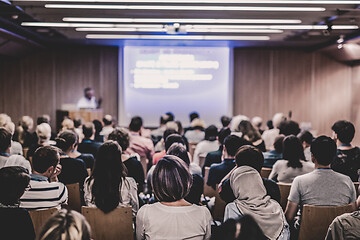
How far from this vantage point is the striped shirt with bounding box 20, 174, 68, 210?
309 centimetres

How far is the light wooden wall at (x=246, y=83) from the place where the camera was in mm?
11703

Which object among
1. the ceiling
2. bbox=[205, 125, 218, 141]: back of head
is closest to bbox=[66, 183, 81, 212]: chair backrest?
bbox=[205, 125, 218, 141]: back of head

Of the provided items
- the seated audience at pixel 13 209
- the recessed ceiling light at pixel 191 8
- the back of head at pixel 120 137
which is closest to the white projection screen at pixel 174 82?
the recessed ceiling light at pixel 191 8

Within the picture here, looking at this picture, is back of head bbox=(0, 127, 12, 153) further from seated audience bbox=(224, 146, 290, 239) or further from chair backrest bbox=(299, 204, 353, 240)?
chair backrest bbox=(299, 204, 353, 240)

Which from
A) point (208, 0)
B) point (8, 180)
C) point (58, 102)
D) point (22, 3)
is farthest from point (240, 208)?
point (58, 102)

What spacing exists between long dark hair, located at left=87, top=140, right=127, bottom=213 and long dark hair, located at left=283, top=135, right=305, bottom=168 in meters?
1.85

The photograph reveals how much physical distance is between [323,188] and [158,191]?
159 centimetres

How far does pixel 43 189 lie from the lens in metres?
3.11

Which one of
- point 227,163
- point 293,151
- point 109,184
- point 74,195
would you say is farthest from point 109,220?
point 293,151

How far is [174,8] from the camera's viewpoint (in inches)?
259

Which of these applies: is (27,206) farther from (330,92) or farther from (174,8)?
(330,92)

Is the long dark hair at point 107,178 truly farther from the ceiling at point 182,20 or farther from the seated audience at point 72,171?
the ceiling at point 182,20

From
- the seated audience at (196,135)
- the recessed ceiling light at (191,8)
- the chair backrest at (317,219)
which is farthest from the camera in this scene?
the seated audience at (196,135)

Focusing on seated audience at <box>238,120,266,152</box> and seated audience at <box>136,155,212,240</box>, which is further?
seated audience at <box>238,120,266,152</box>
